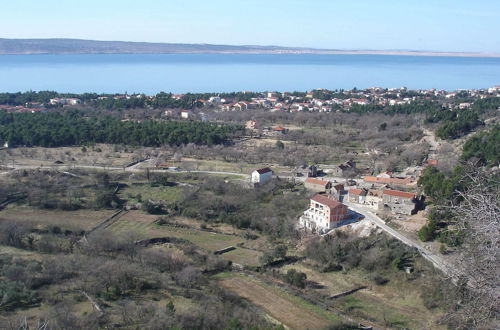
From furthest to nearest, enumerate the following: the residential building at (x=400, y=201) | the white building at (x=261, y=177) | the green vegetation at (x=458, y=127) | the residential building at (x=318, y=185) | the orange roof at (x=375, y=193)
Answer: the green vegetation at (x=458, y=127) < the white building at (x=261, y=177) < the residential building at (x=318, y=185) < the orange roof at (x=375, y=193) < the residential building at (x=400, y=201)

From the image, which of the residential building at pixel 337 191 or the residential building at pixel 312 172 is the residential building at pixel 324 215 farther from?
the residential building at pixel 312 172

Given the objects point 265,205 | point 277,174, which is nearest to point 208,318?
point 265,205

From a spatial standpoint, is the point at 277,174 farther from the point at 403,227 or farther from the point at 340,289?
the point at 340,289

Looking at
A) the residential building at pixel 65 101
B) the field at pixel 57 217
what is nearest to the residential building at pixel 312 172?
the field at pixel 57 217

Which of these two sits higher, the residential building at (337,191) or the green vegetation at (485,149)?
the green vegetation at (485,149)

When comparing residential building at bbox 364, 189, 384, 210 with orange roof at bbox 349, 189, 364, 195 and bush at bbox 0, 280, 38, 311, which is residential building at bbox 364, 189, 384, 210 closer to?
orange roof at bbox 349, 189, 364, 195
